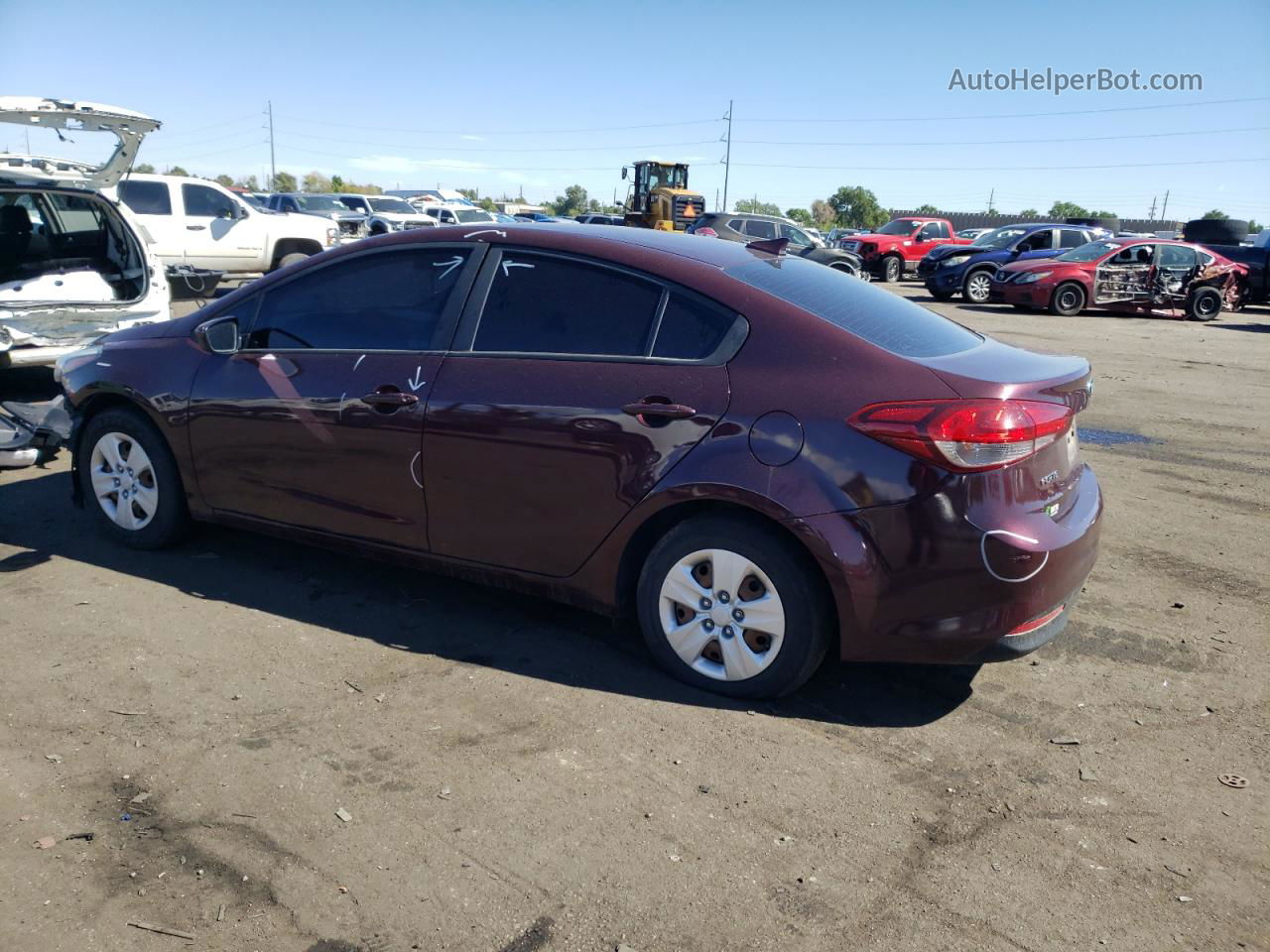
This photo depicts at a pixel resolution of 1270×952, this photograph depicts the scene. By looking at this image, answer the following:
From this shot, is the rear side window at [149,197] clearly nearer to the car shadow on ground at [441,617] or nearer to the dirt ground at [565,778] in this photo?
the car shadow on ground at [441,617]

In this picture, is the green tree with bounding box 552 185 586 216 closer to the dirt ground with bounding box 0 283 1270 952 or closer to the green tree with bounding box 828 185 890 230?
the green tree with bounding box 828 185 890 230

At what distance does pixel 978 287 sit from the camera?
854 inches

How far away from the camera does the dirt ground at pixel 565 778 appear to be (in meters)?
2.62

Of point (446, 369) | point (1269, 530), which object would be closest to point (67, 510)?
point (446, 369)

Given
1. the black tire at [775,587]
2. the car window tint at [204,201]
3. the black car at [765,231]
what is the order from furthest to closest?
the black car at [765,231] < the car window tint at [204,201] < the black tire at [775,587]

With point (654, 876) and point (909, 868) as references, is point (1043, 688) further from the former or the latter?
point (654, 876)

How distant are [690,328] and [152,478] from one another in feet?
9.67

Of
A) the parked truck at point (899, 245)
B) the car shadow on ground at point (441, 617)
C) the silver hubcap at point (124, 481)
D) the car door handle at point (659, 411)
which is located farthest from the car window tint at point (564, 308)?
the parked truck at point (899, 245)

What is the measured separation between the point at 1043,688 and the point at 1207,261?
19.6 meters

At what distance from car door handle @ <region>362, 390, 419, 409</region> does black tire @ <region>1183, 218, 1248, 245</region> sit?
2850 cm

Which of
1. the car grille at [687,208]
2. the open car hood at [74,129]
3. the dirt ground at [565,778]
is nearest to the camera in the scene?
the dirt ground at [565,778]

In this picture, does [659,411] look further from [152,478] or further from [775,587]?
[152,478]

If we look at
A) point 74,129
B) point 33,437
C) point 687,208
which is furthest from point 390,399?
point 687,208

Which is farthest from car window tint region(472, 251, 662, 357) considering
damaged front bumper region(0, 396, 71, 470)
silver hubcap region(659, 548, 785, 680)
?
damaged front bumper region(0, 396, 71, 470)
